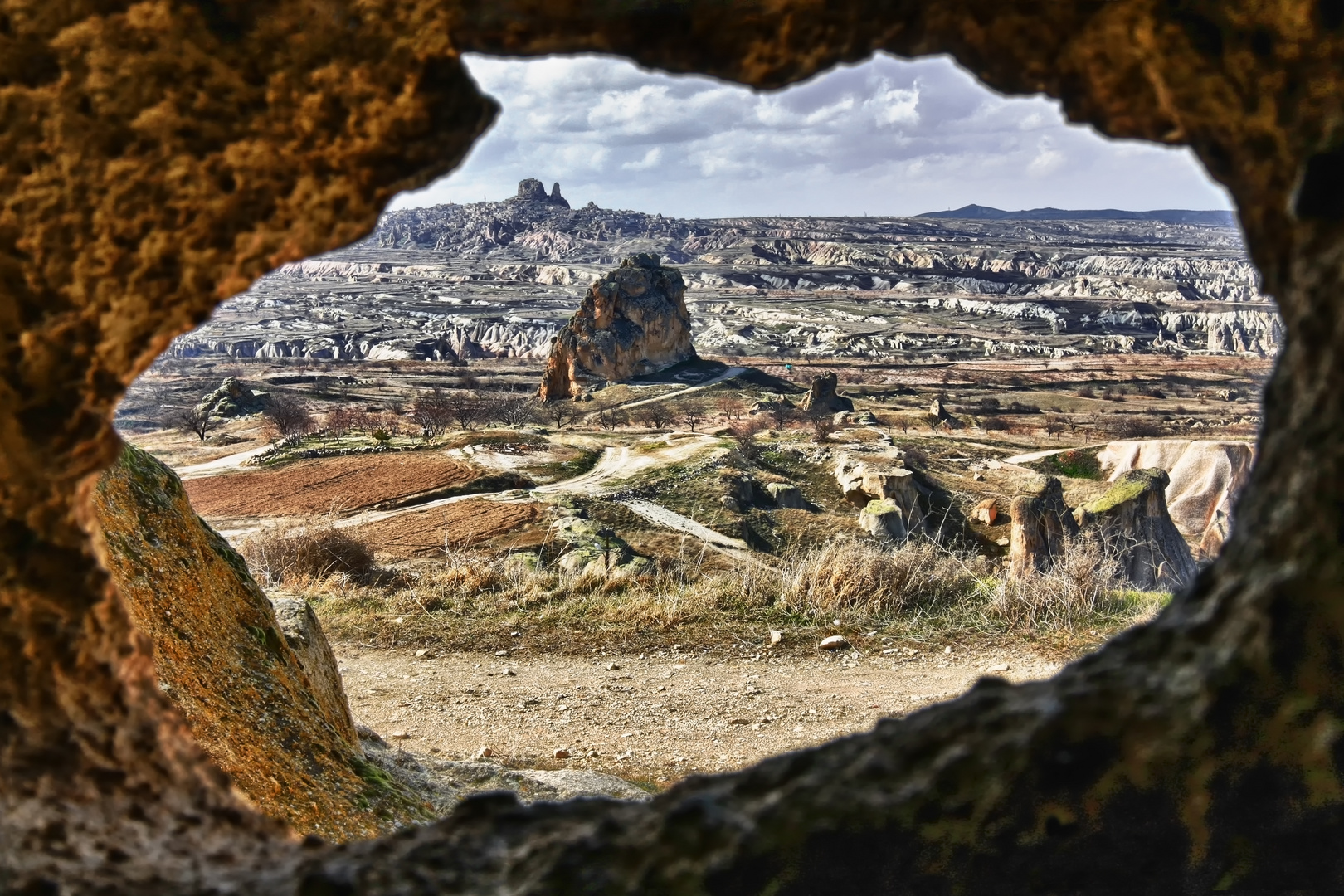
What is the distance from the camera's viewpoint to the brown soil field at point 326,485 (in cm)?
1591

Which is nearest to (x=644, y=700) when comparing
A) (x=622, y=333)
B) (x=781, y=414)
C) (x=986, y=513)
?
(x=986, y=513)

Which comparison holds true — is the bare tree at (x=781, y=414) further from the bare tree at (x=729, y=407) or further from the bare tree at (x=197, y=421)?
the bare tree at (x=197, y=421)

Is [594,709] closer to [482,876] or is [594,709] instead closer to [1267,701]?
[482,876]

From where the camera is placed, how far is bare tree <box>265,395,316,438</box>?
1176 inches

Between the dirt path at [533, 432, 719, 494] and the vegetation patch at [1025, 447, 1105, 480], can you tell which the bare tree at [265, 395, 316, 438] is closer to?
the dirt path at [533, 432, 719, 494]

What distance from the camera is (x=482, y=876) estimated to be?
188 centimetres

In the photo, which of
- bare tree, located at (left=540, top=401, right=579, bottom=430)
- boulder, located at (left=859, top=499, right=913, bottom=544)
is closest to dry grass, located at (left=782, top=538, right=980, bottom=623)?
boulder, located at (left=859, top=499, right=913, bottom=544)

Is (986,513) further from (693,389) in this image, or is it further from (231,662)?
(693,389)

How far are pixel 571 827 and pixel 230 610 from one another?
127 inches

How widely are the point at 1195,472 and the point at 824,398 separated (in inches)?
686

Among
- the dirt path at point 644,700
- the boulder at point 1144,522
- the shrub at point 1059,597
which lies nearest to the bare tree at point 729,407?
the boulder at point 1144,522

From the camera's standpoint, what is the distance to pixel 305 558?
11.4 m

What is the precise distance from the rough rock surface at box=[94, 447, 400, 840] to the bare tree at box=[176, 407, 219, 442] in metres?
27.6

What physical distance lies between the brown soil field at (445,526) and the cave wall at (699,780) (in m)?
10.2
